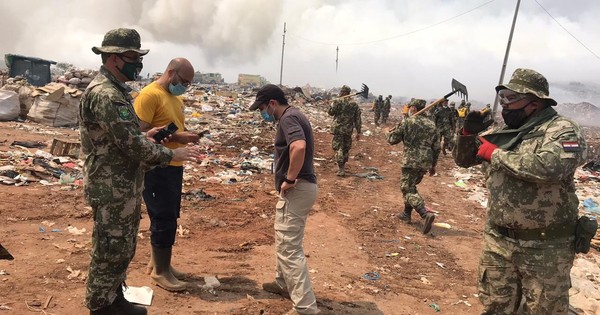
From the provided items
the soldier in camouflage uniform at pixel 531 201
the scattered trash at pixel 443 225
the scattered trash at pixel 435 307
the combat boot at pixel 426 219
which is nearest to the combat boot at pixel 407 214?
the combat boot at pixel 426 219

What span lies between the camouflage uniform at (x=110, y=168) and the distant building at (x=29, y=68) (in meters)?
21.1

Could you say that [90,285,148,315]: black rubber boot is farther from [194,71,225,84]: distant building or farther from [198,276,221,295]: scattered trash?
[194,71,225,84]: distant building

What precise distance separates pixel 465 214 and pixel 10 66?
70.9 feet

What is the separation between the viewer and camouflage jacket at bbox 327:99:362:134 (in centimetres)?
888

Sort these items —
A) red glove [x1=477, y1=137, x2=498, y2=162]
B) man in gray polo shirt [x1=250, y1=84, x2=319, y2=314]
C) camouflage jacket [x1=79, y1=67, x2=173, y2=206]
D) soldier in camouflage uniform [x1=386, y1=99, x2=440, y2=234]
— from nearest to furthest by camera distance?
camouflage jacket [x1=79, y1=67, x2=173, y2=206], red glove [x1=477, y1=137, x2=498, y2=162], man in gray polo shirt [x1=250, y1=84, x2=319, y2=314], soldier in camouflage uniform [x1=386, y1=99, x2=440, y2=234]

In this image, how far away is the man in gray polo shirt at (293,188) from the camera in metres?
2.81

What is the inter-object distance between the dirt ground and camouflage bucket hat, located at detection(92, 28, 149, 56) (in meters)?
1.86

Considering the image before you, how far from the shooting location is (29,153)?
755cm

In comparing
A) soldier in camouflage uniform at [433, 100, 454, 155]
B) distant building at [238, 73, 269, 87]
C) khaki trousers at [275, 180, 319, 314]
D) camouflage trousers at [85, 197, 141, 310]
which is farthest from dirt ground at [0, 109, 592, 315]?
distant building at [238, 73, 269, 87]

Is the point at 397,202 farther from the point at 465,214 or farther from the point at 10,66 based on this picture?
the point at 10,66

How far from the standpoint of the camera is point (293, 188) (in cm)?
293

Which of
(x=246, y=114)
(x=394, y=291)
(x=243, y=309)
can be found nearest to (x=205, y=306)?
(x=243, y=309)

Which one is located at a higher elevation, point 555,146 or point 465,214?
point 555,146

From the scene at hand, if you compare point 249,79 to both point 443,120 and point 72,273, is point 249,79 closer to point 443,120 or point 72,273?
point 443,120
